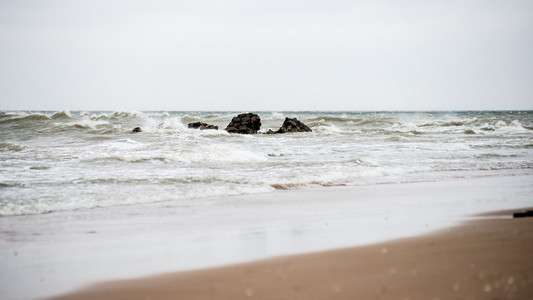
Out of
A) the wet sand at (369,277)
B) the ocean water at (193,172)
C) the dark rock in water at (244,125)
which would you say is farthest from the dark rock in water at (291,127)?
the wet sand at (369,277)

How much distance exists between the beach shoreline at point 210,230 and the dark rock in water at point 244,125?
674 inches

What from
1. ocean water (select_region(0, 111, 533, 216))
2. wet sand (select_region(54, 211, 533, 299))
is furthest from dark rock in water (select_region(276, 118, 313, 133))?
wet sand (select_region(54, 211, 533, 299))

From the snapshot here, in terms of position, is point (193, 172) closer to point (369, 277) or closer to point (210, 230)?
point (210, 230)

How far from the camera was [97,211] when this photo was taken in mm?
5898

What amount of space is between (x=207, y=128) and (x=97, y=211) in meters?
18.9

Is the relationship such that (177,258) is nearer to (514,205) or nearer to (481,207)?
(481,207)

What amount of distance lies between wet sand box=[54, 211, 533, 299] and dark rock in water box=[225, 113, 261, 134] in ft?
67.8

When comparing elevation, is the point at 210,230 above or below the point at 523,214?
below

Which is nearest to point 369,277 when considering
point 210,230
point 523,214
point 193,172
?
point 210,230

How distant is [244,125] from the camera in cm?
2470

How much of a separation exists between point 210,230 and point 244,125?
2007 cm

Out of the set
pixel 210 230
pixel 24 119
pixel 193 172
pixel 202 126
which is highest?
pixel 210 230

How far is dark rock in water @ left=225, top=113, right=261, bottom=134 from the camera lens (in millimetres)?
24391

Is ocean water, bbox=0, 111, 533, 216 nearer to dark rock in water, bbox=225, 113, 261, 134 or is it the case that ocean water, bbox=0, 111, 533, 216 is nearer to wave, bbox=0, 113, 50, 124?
dark rock in water, bbox=225, 113, 261, 134
